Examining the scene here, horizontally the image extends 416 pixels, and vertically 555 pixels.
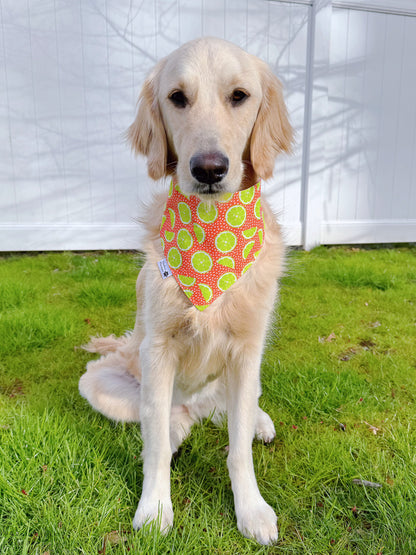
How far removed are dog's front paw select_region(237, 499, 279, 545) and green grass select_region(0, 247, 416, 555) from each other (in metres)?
0.03

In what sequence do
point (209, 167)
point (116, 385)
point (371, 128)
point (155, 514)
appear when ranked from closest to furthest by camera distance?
point (209, 167), point (155, 514), point (116, 385), point (371, 128)

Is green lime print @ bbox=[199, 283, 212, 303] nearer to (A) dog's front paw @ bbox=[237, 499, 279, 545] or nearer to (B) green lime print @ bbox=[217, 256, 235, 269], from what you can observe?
(B) green lime print @ bbox=[217, 256, 235, 269]

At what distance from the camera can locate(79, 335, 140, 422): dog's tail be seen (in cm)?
196

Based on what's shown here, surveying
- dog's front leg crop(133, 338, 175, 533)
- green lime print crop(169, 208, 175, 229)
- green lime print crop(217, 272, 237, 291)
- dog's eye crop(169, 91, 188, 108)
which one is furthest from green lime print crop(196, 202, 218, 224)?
dog's front leg crop(133, 338, 175, 533)

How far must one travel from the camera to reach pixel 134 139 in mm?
1776

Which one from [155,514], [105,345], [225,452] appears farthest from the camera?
[105,345]

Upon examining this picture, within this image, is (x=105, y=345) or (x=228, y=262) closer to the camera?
(x=228, y=262)

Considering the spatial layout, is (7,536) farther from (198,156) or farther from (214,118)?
(214,118)

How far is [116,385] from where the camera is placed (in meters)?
2.03

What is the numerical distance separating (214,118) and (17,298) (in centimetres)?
278

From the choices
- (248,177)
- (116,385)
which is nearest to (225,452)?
(116,385)

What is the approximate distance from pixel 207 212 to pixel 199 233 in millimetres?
84

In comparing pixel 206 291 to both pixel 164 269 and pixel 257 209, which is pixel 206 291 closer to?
pixel 164 269

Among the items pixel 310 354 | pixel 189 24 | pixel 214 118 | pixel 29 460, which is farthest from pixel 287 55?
pixel 29 460
